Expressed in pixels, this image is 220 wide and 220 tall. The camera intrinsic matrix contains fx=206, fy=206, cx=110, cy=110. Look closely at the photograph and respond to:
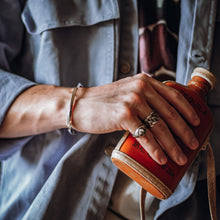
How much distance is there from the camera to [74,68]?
0.64m

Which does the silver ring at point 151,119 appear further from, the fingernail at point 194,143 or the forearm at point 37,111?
the forearm at point 37,111

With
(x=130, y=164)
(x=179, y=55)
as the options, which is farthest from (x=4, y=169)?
(x=179, y=55)

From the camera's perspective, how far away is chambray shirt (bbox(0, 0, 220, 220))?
22.8 inches

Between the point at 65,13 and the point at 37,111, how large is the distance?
0.30 m

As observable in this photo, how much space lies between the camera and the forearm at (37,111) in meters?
0.52

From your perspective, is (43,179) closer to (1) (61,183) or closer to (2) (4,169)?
(1) (61,183)

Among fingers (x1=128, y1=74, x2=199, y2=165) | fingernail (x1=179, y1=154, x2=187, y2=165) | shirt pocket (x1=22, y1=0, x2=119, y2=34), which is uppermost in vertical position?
shirt pocket (x1=22, y1=0, x2=119, y2=34)

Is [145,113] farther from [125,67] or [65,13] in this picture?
[65,13]

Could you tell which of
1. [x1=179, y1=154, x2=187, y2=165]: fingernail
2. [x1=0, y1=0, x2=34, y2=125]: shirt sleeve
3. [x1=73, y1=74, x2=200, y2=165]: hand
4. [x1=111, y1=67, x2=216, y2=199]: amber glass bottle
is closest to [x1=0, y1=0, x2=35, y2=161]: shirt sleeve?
[x1=0, y1=0, x2=34, y2=125]: shirt sleeve

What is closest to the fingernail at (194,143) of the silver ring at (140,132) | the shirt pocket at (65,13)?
the silver ring at (140,132)

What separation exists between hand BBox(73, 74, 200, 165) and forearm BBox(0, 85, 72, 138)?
6 cm

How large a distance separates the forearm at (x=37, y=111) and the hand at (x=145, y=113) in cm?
6

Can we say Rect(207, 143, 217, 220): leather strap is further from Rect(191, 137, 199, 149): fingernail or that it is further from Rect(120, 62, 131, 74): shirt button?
Rect(120, 62, 131, 74): shirt button

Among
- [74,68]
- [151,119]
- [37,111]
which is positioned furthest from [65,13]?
[151,119]
